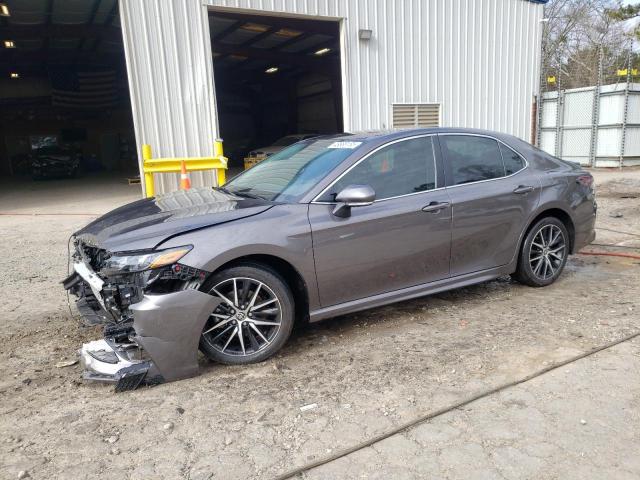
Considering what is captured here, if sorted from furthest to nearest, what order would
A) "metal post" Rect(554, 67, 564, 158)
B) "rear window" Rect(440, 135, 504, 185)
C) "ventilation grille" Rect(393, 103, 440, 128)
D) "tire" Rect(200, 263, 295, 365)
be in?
1. "metal post" Rect(554, 67, 564, 158)
2. "ventilation grille" Rect(393, 103, 440, 128)
3. "rear window" Rect(440, 135, 504, 185)
4. "tire" Rect(200, 263, 295, 365)

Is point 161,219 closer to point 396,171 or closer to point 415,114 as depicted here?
point 396,171

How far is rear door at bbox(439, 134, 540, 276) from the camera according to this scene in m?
4.17

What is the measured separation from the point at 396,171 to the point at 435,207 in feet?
1.40

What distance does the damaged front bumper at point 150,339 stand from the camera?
3.01 metres

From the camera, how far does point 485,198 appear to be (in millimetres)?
4258

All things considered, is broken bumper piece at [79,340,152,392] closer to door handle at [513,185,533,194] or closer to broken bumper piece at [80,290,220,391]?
broken bumper piece at [80,290,220,391]

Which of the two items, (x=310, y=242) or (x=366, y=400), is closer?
(x=366, y=400)

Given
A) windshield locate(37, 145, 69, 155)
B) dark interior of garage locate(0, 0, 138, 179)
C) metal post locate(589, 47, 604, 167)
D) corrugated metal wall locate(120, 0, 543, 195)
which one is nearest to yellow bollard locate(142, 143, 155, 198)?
corrugated metal wall locate(120, 0, 543, 195)

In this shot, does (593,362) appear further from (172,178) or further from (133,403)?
(172,178)

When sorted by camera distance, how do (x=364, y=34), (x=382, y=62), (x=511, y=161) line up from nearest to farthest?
(x=511, y=161), (x=364, y=34), (x=382, y=62)

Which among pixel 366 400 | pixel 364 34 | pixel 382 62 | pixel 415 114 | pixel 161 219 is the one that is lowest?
pixel 366 400

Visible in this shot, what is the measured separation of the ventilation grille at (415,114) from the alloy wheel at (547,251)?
272 inches

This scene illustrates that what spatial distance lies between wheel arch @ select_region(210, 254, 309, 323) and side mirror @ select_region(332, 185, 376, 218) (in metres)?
0.52

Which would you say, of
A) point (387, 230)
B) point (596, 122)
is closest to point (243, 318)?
point (387, 230)
